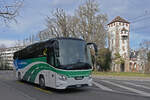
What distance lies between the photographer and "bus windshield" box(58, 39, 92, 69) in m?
10.1

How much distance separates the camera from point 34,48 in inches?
553

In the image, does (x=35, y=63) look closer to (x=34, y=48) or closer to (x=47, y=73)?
(x=34, y=48)

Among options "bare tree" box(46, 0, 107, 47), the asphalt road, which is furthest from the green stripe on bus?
"bare tree" box(46, 0, 107, 47)

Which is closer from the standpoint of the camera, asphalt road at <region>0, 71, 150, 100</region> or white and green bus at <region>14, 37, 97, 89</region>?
asphalt road at <region>0, 71, 150, 100</region>

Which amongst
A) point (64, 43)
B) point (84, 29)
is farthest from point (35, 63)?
point (84, 29)

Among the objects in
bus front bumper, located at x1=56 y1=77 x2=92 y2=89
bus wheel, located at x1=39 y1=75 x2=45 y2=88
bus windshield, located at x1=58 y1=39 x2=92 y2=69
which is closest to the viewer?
bus front bumper, located at x1=56 y1=77 x2=92 y2=89

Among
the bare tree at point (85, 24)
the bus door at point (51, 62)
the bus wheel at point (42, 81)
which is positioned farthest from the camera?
the bare tree at point (85, 24)

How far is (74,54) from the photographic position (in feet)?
34.2

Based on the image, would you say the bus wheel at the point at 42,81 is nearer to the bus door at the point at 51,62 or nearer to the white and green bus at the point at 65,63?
the white and green bus at the point at 65,63

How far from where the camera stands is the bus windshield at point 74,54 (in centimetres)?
1015

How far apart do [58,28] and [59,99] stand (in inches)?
1175

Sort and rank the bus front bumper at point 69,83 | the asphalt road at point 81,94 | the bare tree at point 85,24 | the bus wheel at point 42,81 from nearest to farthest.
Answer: the asphalt road at point 81,94 < the bus front bumper at point 69,83 < the bus wheel at point 42,81 < the bare tree at point 85,24

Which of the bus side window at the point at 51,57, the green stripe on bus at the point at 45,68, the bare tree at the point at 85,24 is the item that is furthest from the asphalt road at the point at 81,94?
the bare tree at the point at 85,24

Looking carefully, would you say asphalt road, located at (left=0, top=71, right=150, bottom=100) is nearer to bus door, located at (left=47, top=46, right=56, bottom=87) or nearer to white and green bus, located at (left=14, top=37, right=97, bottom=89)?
white and green bus, located at (left=14, top=37, right=97, bottom=89)
